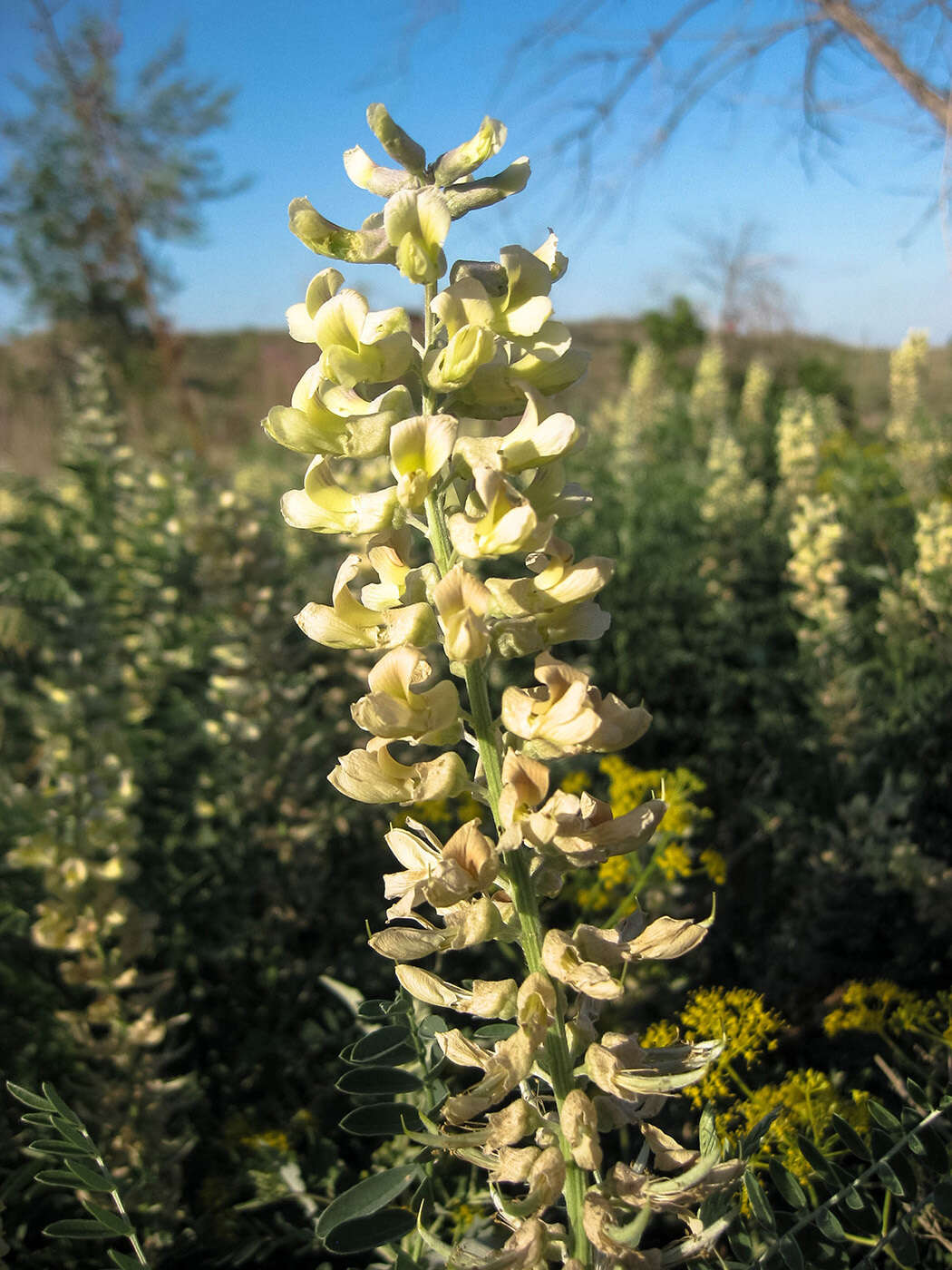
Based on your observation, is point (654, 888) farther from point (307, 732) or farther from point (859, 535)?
point (859, 535)

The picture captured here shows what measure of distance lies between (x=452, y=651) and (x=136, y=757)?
9.58 feet

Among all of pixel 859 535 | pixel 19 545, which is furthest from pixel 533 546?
pixel 859 535

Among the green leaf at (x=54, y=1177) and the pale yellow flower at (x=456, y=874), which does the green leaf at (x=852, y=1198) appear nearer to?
the pale yellow flower at (x=456, y=874)

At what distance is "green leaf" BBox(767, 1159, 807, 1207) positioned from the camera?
121 cm

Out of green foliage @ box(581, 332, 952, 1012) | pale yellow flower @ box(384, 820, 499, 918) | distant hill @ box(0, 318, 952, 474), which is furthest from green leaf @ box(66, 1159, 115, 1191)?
distant hill @ box(0, 318, 952, 474)

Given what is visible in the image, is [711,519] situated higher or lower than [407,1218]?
higher

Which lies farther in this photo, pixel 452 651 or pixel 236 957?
pixel 236 957

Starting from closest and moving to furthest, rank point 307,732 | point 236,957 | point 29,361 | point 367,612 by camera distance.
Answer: point 367,612 → point 236,957 → point 307,732 → point 29,361

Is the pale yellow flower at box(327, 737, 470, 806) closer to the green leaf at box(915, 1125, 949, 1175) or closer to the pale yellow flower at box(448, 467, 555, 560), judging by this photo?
the pale yellow flower at box(448, 467, 555, 560)

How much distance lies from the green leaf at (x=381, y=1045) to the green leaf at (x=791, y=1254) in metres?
0.53

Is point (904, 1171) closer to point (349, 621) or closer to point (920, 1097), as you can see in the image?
point (920, 1097)

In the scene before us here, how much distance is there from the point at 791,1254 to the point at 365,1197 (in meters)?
0.51

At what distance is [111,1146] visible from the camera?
220 cm

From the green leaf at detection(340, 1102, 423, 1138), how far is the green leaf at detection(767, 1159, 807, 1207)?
1.57 feet
